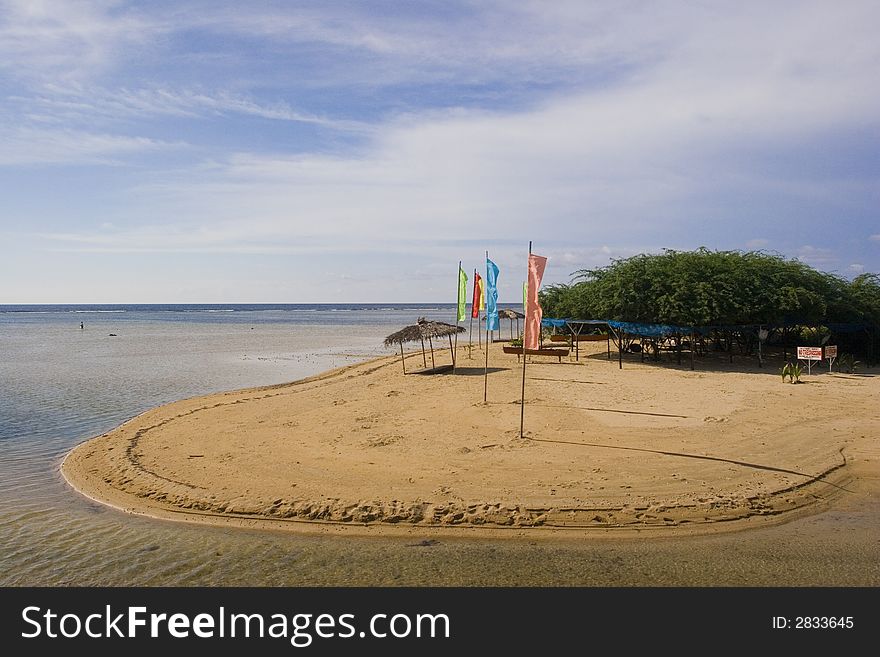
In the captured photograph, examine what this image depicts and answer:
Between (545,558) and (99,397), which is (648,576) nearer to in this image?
(545,558)

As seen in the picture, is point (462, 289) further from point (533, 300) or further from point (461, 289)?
point (533, 300)

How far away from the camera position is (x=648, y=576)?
7.27m

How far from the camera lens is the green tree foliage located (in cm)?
2567

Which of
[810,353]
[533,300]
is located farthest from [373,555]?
[810,353]

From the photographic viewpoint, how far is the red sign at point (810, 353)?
22906 mm

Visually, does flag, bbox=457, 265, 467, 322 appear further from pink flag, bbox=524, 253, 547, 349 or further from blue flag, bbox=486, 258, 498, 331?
pink flag, bbox=524, 253, 547, 349

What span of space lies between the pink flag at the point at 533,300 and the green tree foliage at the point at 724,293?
14.9 meters

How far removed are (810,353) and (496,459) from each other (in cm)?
1726

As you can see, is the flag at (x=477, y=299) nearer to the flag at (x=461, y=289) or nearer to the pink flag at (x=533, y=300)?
the flag at (x=461, y=289)

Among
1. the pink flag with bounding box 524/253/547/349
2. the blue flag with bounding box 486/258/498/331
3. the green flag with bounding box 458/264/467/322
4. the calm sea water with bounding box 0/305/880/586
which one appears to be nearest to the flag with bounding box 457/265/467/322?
the green flag with bounding box 458/264/467/322

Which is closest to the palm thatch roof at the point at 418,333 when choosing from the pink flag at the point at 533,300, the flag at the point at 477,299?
the flag at the point at 477,299
